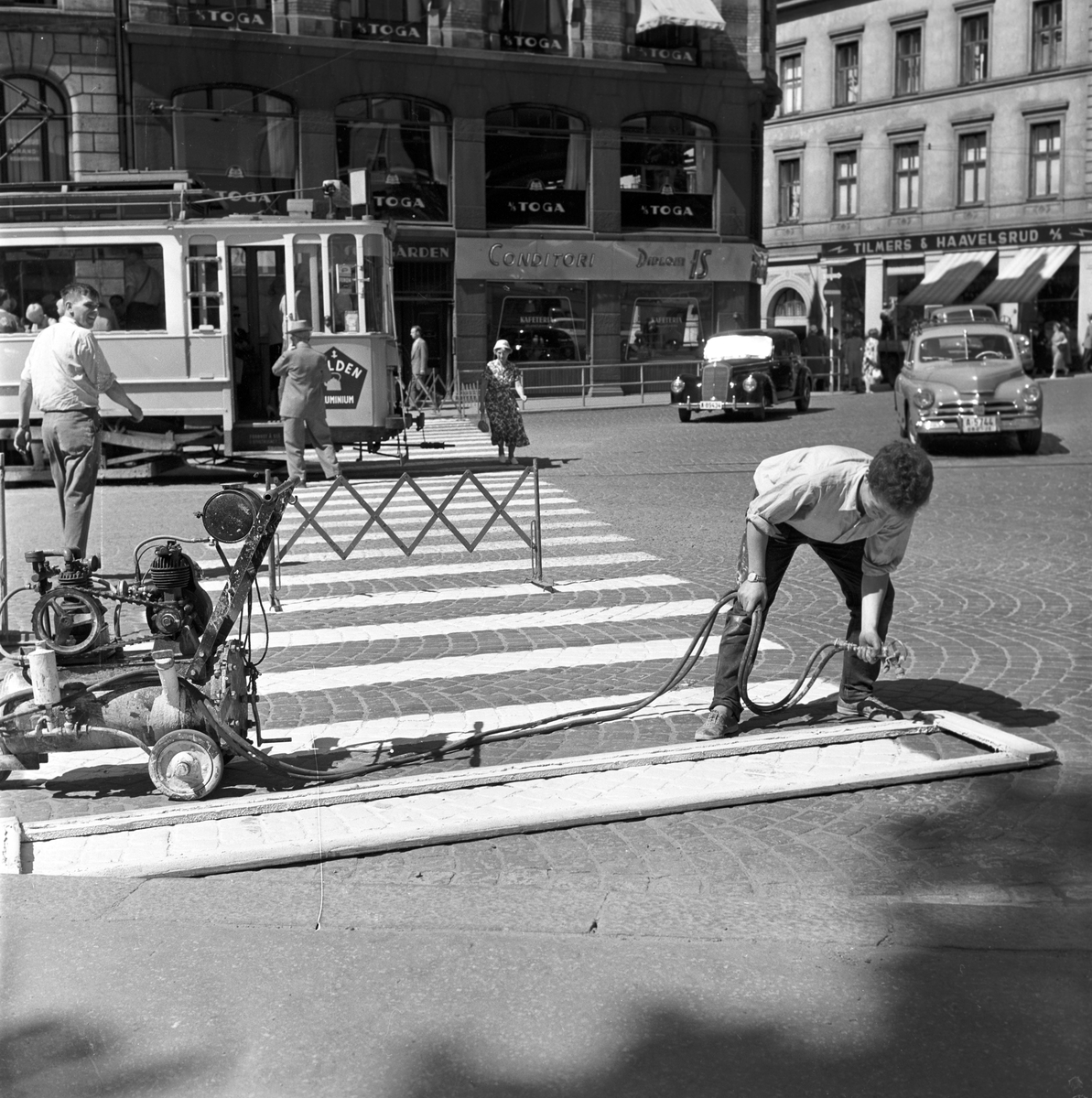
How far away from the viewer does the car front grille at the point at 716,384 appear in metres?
27.9

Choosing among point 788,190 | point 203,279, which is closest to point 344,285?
point 203,279

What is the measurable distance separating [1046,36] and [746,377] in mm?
30907

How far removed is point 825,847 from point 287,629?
495 cm

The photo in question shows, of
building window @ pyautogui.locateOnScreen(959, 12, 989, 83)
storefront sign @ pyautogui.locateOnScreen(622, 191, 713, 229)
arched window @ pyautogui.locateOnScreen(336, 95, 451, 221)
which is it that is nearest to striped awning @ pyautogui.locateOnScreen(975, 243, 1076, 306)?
building window @ pyautogui.locateOnScreen(959, 12, 989, 83)

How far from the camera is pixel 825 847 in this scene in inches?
213

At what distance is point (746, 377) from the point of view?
28.0 metres

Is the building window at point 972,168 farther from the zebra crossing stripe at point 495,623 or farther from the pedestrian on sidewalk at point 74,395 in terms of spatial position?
the pedestrian on sidewalk at point 74,395

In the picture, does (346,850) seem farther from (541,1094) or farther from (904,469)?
(904,469)

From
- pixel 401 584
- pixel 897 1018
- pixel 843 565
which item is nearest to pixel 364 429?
pixel 401 584

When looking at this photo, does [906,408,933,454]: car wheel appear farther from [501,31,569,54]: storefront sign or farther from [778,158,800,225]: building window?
[778,158,800,225]: building window

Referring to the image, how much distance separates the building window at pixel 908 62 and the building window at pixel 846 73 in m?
1.87

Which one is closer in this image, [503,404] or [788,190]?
[503,404]

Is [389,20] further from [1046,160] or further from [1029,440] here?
[1046,160]

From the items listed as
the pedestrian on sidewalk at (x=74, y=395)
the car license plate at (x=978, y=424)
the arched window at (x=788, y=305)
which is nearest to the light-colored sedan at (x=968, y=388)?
the car license plate at (x=978, y=424)
